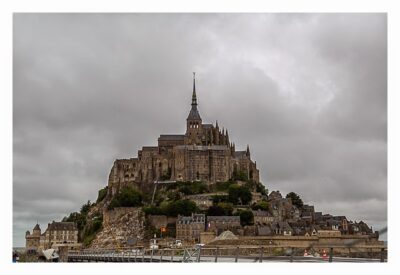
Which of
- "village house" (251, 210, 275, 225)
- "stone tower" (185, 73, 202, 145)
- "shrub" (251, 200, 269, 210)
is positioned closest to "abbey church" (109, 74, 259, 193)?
"stone tower" (185, 73, 202, 145)

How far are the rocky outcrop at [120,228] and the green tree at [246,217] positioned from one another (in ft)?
25.0

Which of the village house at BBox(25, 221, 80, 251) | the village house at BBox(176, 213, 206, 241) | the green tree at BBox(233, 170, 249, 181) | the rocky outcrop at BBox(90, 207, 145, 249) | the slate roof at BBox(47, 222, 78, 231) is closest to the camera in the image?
the village house at BBox(176, 213, 206, 241)

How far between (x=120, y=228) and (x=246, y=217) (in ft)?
32.8

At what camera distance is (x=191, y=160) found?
188 ft

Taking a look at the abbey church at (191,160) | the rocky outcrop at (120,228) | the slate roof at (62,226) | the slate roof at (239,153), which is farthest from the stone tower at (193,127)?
the slate roof at (62,226)

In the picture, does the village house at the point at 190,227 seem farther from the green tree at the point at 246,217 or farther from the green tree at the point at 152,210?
the green tree at the point at 246,217

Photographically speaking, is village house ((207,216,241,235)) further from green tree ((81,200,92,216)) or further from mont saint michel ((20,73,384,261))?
green tree ((81,200,92,216))

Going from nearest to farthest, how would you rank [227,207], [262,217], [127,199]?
[262,217] → [227,207] → [127,199]

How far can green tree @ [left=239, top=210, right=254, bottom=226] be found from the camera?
49.8 metres

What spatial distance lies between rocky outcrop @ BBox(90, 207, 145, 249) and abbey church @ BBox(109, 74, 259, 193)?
5.62 metres

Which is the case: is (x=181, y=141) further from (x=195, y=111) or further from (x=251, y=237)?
(x=251, y=237)

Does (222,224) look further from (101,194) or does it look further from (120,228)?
(101,194)

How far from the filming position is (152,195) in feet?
187

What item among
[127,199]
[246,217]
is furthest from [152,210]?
[246,217]
